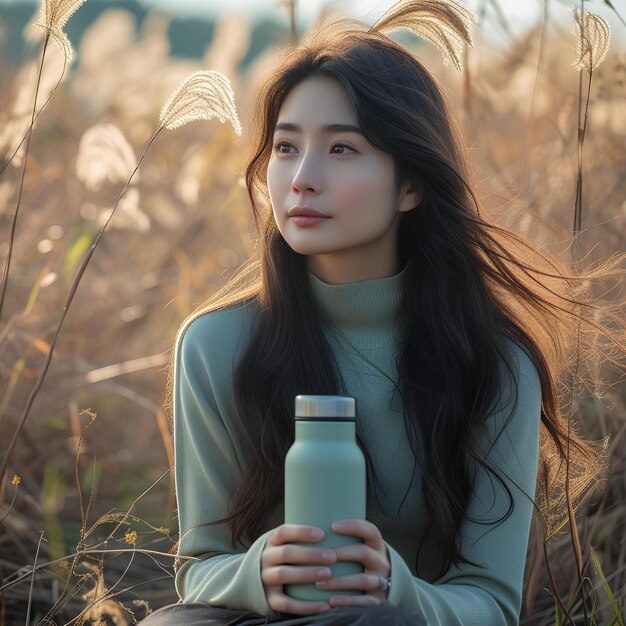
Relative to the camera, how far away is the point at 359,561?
171 centimetres

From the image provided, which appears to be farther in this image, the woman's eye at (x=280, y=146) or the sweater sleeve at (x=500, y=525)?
the woman's eye at (x=280, y=146)

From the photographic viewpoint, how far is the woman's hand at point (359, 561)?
1686mm

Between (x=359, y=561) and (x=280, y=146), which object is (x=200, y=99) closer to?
(x=280, y=146)

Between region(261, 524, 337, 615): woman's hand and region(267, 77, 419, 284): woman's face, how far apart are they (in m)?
0.67

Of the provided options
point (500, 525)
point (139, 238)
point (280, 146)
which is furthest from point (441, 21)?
point (139, 238)

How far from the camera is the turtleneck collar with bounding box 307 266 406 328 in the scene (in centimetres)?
231

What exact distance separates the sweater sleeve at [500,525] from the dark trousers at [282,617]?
0.35 m

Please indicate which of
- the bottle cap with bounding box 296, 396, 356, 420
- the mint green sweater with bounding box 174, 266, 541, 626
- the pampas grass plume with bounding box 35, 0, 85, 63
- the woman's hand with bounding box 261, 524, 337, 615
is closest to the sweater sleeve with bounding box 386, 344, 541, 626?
the mint green sweater with bounding box 174, 266, 541, 626

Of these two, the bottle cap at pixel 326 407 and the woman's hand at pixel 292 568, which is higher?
the bottle cap at pixel 326 407

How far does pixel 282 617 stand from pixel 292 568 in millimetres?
128

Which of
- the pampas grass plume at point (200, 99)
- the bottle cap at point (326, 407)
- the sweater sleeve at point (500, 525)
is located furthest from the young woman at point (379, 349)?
the bottle cap at point (326, 407)

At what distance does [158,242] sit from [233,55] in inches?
40.6

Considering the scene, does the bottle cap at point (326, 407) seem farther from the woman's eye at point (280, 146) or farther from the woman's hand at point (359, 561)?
the woman's eye at point (280, 146)

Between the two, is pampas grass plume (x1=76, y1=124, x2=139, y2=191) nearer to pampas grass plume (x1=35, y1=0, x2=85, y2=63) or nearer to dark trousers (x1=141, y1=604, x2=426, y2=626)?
pampas grass plume (x1=35, y1=0, x2=85, y2=63)
